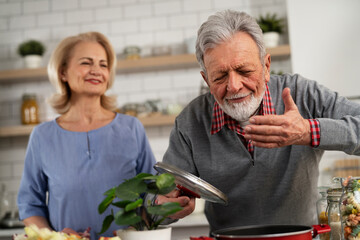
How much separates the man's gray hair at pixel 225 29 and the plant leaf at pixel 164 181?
707mm

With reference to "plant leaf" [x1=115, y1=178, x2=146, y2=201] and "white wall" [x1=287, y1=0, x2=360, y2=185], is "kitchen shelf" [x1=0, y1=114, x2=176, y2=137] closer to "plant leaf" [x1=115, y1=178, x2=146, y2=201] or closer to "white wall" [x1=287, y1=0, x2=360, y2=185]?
"white wall" [x1=287, y1=0, x2=360, y2=185]

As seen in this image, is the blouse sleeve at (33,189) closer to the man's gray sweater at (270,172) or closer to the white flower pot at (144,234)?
the man's gray sweater at (270,172)

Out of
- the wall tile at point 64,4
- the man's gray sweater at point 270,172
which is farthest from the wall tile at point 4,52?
the man's gray sweater at point 270,172

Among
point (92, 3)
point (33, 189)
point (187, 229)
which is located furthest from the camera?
point (92, 3)

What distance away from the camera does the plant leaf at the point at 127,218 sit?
42.4 inches

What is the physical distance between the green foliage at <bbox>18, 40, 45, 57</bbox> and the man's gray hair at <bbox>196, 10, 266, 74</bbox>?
2.93 metres

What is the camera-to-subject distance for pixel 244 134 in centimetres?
177

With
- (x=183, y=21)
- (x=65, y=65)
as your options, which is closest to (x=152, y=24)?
(x=183, y=21)

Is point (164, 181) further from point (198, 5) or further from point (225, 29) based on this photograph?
point (198, 5)

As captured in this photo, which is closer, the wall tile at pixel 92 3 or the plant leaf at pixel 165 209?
the plant leaf at pixel 165 209

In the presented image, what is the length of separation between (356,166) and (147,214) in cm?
309

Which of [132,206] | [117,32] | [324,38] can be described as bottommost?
[132,206]

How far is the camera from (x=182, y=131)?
1896mm

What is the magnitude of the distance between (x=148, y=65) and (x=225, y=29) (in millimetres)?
2468
